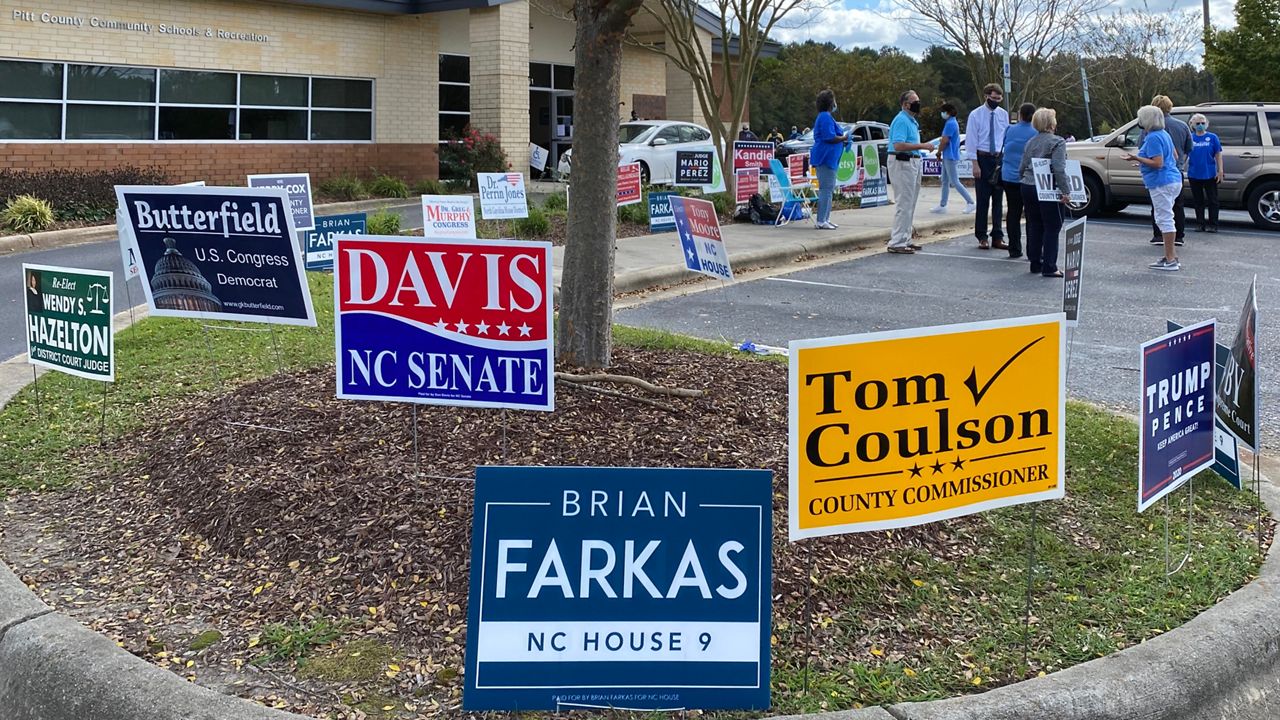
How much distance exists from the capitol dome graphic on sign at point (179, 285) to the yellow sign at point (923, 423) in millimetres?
3841

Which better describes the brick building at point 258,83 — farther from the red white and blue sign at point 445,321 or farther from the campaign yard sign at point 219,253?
the red white and blue sign at point 445,321

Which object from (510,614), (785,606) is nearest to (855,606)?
(785,606)

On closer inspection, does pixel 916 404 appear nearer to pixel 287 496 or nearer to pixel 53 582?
pixel 287 496

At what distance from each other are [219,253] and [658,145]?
1912cm

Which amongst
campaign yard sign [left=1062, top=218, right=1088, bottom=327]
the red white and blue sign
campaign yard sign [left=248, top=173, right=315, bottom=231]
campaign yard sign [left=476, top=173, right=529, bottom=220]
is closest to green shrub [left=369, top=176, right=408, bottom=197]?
campaign yard sign [left=476, top=173, right=529, bottom=220]

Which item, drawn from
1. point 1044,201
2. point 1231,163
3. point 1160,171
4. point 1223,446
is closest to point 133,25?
point 1044,201

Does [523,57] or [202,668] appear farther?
[523,57]

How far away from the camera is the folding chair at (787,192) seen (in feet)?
55.2

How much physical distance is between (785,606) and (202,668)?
187 cm

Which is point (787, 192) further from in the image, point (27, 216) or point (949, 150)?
point (27, 216)

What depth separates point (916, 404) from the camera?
371 cm

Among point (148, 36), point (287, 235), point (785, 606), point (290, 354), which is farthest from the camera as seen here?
point (148, 36)

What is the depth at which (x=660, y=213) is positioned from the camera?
1574 centimetres

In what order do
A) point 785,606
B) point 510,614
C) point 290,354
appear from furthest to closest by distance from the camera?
1. point 290,354
2. point 785,606
3. point 510,614
